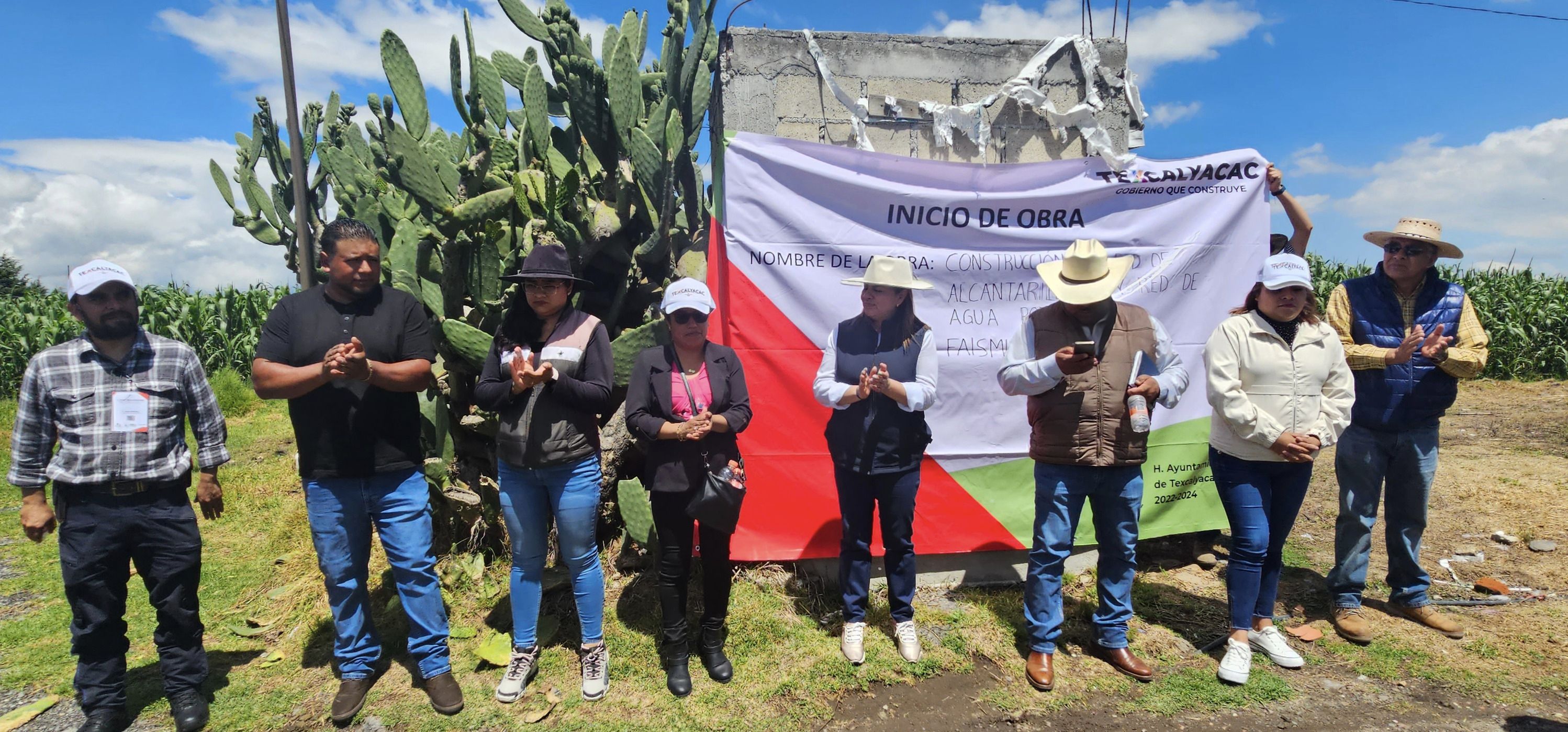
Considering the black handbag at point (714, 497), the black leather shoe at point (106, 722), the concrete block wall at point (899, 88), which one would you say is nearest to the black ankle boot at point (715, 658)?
the black handbag at point (714, 497)

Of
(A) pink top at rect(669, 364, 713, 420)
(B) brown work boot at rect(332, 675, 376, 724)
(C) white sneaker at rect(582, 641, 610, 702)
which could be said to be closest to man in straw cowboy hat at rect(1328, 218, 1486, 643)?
(A) pink top at rect(669, 364, 713, 420)

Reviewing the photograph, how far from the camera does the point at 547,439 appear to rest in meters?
3.24

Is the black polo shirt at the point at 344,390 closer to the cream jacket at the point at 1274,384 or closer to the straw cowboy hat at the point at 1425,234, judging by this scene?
the cream jacket at the point at 1274,384

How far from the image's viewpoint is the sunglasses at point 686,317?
339cm

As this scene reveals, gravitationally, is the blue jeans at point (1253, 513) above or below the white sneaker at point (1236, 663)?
above

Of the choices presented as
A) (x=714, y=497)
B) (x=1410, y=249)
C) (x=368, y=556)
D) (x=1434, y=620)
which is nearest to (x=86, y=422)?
(x=368, y=556)

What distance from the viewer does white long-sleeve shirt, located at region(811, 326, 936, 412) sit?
352cm

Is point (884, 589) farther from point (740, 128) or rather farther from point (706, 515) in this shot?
point (740, 128)

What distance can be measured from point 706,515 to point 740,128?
2.46m

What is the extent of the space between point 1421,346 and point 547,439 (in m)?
4.17

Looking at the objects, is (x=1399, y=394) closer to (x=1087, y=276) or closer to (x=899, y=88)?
(x=1087, y=276)

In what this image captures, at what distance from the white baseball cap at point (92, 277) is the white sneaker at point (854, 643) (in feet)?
11.6

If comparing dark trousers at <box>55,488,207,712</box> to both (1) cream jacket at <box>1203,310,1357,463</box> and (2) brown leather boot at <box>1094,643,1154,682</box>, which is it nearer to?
(2) brown leather boot at <box>1094,643,1154,682</box>

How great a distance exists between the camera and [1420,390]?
12.9 feet
